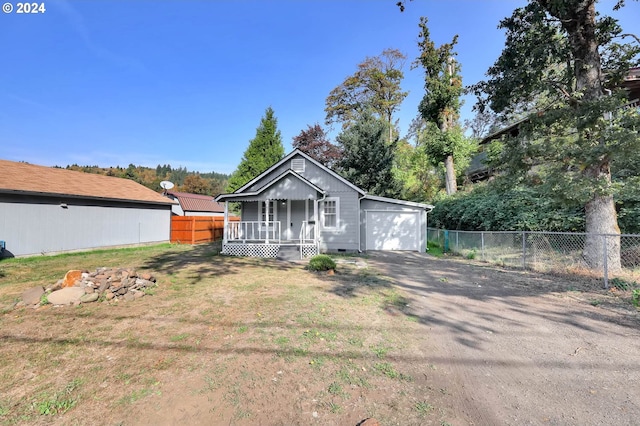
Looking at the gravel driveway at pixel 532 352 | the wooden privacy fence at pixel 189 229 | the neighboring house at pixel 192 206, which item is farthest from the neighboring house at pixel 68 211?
the gravel driveway at pixel 532 352

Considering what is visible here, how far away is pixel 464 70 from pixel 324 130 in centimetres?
1398

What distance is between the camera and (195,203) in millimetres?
27062

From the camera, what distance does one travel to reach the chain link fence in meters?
7.71

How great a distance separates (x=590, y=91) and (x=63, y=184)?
21.4m

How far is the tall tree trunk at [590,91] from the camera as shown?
309 inches

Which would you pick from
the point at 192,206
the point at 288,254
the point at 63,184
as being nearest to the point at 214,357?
the point at 288,254

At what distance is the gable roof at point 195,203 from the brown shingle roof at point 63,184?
629cm

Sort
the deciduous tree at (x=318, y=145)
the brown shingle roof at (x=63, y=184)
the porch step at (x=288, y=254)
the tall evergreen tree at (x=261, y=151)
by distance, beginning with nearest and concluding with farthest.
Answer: the brown shingle roof at (x=63, y=184) → the porch step at (x=288, y=254) → the deciduous tree at (x=318, y=145) → the tall evergreen tree at (x=261, y=151)

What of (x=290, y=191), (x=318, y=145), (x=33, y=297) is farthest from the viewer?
(x=318, y=145)

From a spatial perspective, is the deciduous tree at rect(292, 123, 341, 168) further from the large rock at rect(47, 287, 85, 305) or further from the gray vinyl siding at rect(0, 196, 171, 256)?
the large rock at rect(47, 287, 85, 305)

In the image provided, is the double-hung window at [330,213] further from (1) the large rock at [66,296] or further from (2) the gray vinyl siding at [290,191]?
(1) the large rock at [66,296]

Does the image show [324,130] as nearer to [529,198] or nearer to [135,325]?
[529,198]

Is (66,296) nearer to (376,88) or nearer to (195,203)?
(195,203)

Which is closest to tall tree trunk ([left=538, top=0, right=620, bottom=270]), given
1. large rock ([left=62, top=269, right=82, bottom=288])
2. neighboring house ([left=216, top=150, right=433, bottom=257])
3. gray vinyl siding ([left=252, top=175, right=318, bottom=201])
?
neighboring house ([left=216, top=150, right=433, bottom=257])
